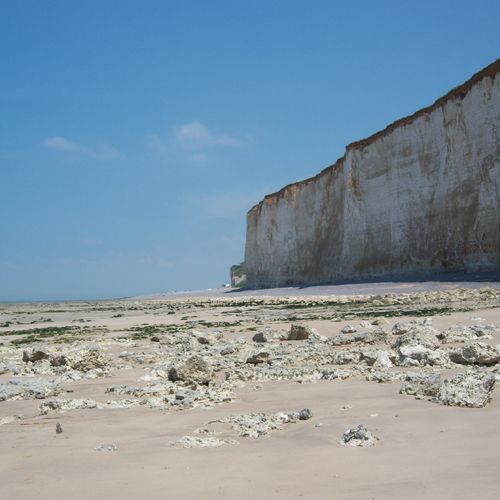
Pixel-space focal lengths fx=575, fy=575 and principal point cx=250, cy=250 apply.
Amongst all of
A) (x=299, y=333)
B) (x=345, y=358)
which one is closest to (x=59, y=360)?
(x=345, y=358)

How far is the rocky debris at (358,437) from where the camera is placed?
3098 millimetres

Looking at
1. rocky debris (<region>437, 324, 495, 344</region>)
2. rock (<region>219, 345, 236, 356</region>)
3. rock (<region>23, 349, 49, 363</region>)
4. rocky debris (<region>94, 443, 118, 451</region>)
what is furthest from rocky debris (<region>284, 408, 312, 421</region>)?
rock (<region>23, 349, 49, 363</region>)

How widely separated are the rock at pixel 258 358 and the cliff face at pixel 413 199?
843 inches

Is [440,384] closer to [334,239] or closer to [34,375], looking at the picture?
[34,375]

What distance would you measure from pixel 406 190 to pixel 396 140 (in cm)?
341

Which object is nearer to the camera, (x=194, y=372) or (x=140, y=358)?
(x=194, y=372)

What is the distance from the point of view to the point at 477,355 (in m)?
5.36

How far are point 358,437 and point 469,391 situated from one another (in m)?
1.16

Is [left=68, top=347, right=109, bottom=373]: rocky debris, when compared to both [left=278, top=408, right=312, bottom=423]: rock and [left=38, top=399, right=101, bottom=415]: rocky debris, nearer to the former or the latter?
[left=38, top=399, right=101, bottom=415]: rocky debris

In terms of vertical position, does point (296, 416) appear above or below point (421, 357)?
below

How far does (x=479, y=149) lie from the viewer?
91.4 ft

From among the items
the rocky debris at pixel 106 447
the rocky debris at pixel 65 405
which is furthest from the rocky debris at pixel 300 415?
the rocky debris at pixel 65 405

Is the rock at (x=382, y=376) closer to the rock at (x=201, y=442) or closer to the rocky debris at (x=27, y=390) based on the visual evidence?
the rock at (x=201, y=442)

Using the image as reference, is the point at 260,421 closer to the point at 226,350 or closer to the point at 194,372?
the point at 194,372
